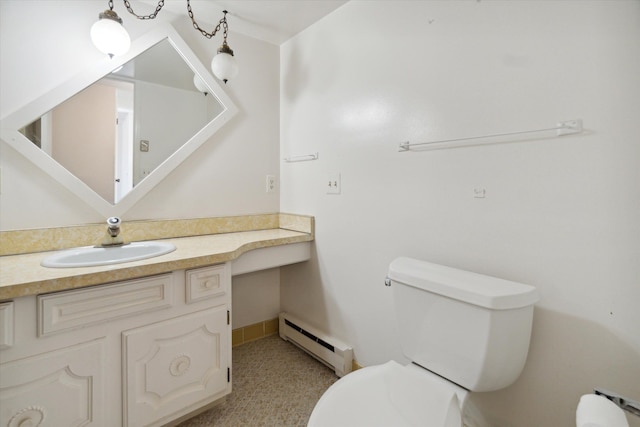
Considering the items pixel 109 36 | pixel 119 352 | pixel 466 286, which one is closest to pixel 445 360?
pixel 466 286

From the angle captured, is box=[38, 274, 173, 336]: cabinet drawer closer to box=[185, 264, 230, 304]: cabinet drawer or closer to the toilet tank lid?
box=[185, 264, 230, 304]: cabinet drawer

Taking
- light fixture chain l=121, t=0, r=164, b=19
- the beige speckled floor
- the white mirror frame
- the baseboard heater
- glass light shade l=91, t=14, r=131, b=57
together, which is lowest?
the beige speckled floor

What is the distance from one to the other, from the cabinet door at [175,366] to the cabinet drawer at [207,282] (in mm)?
79

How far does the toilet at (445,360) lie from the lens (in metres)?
0.92

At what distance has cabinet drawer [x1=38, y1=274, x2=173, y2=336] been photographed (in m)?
1.04

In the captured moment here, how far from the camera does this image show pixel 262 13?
1.86 meters

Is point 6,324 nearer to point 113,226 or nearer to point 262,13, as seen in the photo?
point 113,226

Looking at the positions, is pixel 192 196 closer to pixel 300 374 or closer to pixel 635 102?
pixel 300 374

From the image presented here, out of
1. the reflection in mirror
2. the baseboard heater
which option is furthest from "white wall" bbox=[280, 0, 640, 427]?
the reflection in mirror

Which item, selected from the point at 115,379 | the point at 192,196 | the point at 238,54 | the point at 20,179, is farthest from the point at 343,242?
the point at 20,179

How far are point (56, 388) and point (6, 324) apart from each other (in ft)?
0.94

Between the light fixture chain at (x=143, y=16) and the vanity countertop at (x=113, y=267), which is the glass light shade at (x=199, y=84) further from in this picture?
the vanity countertop at (x=113, y=267)

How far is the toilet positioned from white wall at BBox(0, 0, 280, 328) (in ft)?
4.48

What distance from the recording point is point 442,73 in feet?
4.36
